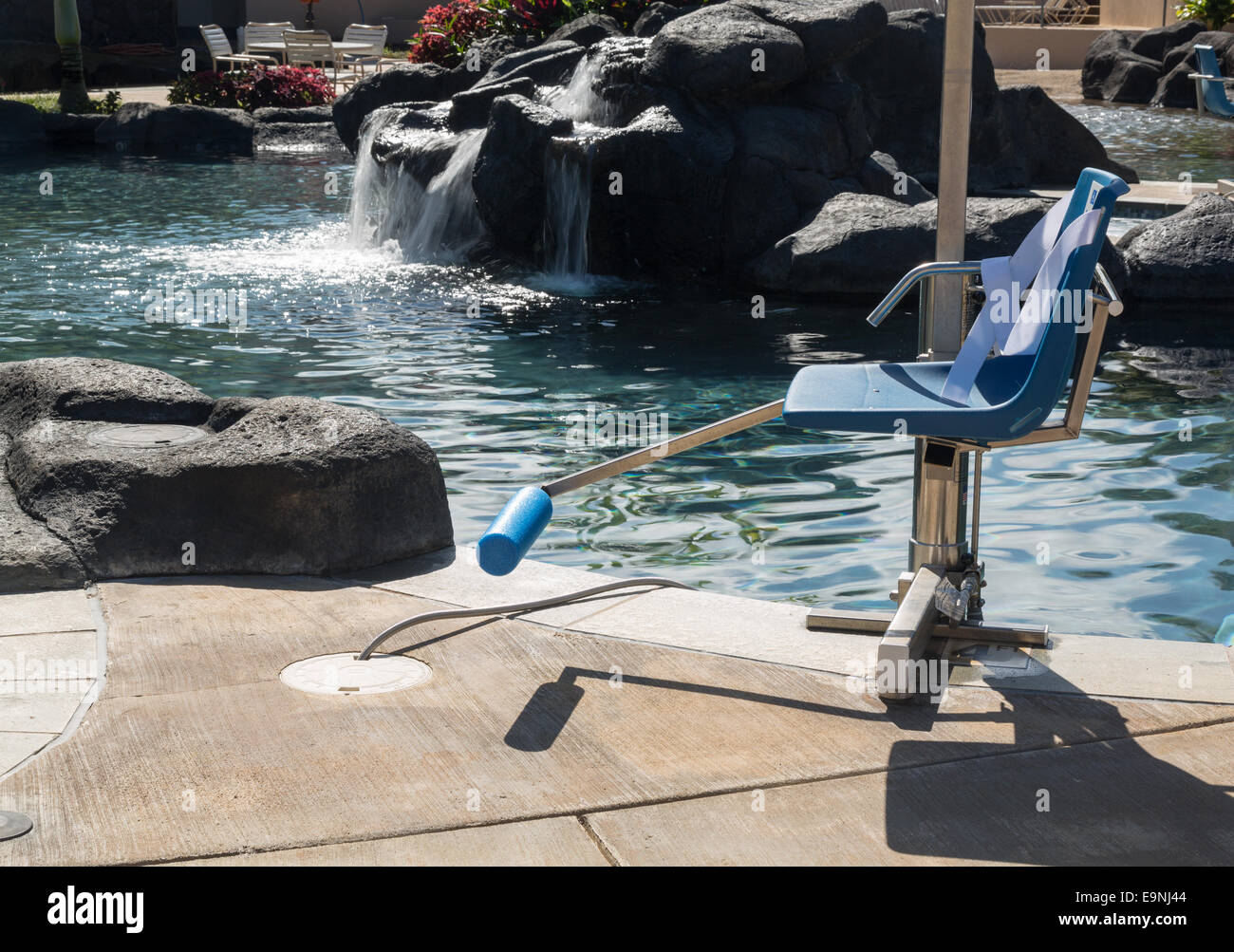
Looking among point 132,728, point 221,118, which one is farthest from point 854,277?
point 221,118

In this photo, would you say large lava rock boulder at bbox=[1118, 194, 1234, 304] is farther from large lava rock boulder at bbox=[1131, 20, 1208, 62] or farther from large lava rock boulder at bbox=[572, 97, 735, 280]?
large lava rock boulder at bbox=[1131, 20, 1208, 62]

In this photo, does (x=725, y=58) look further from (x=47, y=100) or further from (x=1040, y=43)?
(x=1040, y=43)

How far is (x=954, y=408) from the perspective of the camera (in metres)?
3.73

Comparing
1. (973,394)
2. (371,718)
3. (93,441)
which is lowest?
(371,718)

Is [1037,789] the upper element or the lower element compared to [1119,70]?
lower

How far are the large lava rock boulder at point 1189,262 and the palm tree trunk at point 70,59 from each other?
2127 cm

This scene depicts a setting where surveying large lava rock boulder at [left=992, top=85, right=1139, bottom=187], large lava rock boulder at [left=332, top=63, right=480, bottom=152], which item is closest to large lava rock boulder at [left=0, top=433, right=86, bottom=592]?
large lava rock boulder at [left=992, top=85, right=1139, bottom=187]

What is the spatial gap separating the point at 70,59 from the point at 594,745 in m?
26.2

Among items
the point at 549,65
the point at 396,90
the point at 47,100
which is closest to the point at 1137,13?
the point at 396,90

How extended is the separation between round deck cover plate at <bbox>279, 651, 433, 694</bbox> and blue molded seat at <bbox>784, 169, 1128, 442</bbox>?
1352 millimetres

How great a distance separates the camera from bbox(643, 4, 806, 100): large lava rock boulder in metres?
14.0

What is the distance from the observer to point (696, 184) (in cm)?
1379
